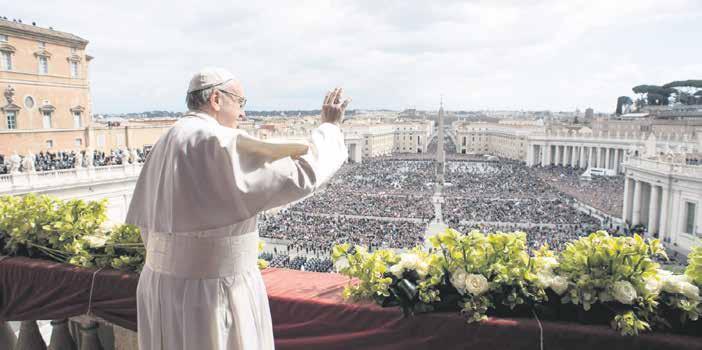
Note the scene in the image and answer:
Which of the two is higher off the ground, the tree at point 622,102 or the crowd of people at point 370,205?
the tree at point 622,102

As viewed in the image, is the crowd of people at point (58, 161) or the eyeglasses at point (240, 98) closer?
the eyeglasses at point (240, 98)

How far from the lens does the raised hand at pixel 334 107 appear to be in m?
2.48

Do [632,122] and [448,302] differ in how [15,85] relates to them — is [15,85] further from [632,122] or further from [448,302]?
[632,122]

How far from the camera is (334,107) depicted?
2500mm

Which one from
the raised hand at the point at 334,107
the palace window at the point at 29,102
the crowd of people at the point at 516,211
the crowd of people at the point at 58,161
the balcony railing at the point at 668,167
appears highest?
the palace window at the point at 29,102

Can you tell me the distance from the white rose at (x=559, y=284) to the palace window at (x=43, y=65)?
27666mm

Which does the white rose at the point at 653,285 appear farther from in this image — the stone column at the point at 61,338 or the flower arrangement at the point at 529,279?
the stone column at the point at 61,338

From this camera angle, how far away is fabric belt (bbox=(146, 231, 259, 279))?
232 cm

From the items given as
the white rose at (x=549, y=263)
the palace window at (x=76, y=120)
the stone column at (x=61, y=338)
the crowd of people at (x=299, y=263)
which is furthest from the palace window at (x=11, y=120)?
the white rose at (x=549, y=263)

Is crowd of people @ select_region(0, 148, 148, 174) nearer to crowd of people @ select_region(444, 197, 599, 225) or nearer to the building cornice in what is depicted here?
the building cornice

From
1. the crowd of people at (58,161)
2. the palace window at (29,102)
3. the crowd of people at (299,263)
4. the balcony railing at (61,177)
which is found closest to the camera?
the balcony railing at (61,177)

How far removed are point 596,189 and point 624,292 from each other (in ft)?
180

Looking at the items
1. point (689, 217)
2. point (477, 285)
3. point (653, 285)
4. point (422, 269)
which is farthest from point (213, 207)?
point (689, 217)

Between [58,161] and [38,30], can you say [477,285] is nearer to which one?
[58,161]
